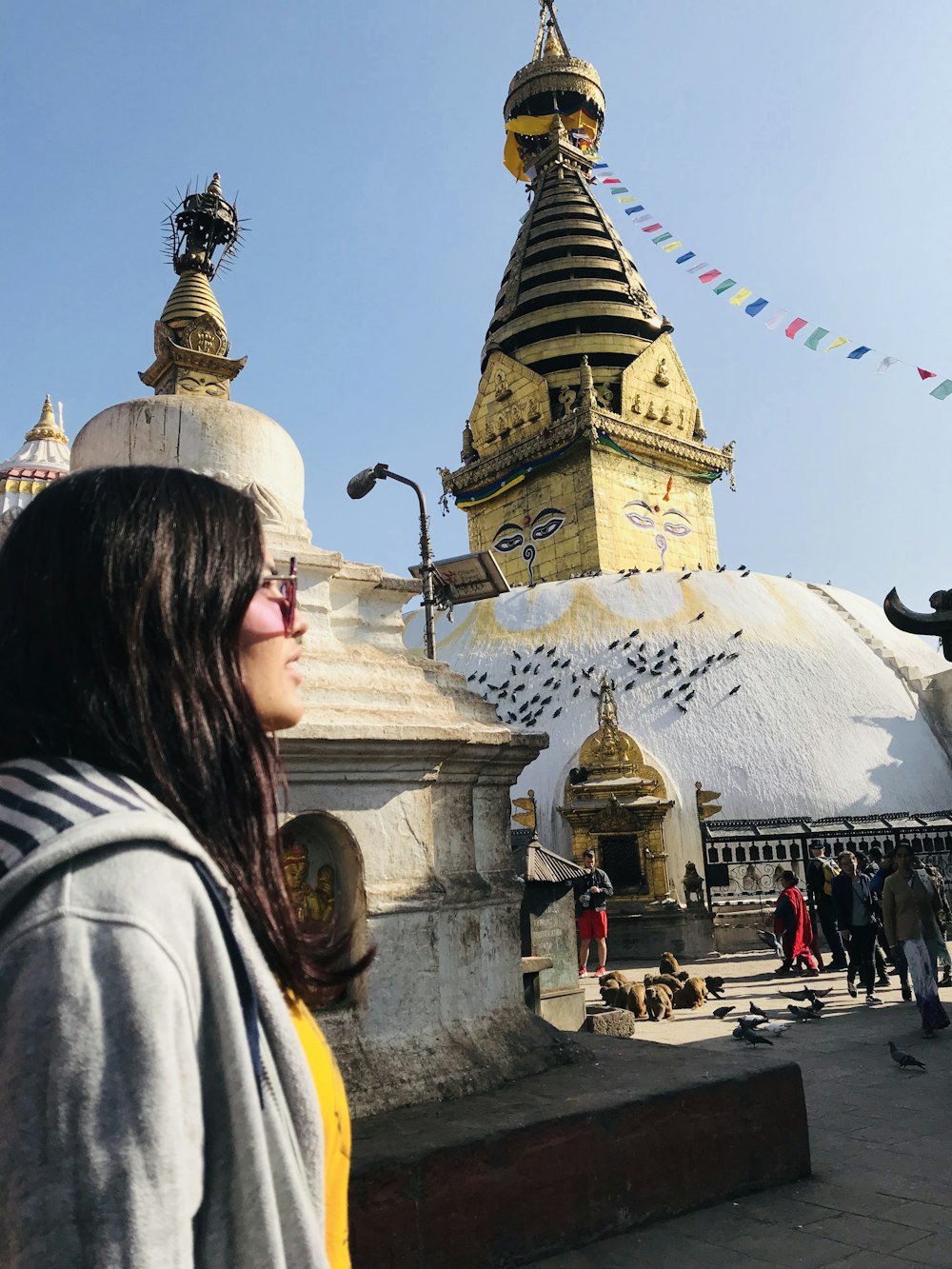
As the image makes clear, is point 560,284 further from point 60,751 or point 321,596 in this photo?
point 60,751

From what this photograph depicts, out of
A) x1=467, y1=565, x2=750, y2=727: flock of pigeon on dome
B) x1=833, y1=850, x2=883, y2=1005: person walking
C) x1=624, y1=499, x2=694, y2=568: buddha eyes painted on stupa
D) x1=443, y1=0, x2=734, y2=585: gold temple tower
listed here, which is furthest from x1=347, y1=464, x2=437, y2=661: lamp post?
x1=624, y1=499, x2=694, y2=568: buddha eyes painted on stupa

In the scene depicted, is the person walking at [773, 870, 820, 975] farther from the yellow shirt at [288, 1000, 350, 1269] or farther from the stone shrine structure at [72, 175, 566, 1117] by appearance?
the yellow shirt at [288, 1000, 350, 1269]

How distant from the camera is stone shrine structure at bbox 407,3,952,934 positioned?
17.0 m

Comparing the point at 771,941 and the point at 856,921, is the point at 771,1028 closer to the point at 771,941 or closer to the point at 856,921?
the point at 856,921

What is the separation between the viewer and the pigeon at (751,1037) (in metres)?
6.66

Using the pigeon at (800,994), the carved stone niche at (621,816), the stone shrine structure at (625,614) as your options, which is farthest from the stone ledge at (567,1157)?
the carved stone niche at (621,816)

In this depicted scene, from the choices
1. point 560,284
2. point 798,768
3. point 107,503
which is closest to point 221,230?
point 107,503

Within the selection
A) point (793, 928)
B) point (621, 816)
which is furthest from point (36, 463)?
point (793, 928)

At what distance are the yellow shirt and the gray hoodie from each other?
0.16 m

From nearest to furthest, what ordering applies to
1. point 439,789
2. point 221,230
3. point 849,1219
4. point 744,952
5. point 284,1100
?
point 284,1100
point 849,1219
point 439,789
point 221,230
point 744,952

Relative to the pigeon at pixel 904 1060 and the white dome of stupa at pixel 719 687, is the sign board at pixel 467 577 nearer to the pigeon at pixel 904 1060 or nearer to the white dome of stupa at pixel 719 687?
the white dome of stupa at pixel 719 687

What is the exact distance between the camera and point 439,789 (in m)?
3.98

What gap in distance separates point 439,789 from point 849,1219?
2.21 metres

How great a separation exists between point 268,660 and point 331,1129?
578 mm
